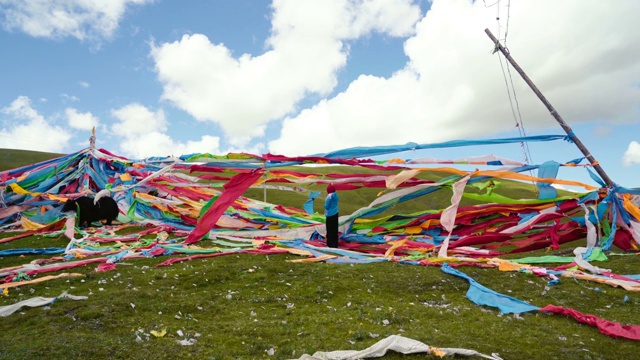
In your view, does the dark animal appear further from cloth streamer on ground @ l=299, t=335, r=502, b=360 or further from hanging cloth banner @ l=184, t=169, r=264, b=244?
cloth streamer on ground @ l=299, t=335, r=502, b=360

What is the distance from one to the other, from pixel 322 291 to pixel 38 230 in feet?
47.1

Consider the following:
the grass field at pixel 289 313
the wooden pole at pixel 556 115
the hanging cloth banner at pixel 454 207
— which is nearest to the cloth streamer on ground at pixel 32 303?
the grass field at pixel 289 313

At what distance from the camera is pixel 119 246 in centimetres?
1464

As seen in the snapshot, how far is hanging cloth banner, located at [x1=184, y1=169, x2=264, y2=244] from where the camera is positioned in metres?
15.1

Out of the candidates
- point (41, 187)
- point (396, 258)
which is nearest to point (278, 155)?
point (396, 258)

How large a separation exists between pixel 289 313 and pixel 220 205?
7.62 m

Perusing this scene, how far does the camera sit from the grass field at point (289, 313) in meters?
6.32

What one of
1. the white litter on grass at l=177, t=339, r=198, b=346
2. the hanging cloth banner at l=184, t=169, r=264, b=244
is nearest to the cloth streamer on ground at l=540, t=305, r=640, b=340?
the white litter on grass at l=177, t=339, r=198, b=346

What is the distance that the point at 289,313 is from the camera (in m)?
8.20

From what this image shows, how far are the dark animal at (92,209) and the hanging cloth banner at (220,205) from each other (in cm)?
667

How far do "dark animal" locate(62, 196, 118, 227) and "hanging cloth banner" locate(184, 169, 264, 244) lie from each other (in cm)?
667

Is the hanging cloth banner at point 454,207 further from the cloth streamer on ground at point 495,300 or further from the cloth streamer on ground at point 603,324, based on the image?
the cloth streamer on ground at point 603,324

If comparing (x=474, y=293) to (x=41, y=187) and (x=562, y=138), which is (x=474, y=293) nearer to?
(x=562, y=138)

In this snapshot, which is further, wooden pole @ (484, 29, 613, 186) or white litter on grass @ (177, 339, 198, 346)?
wooden pole @ (484, 29, 613, 186)
